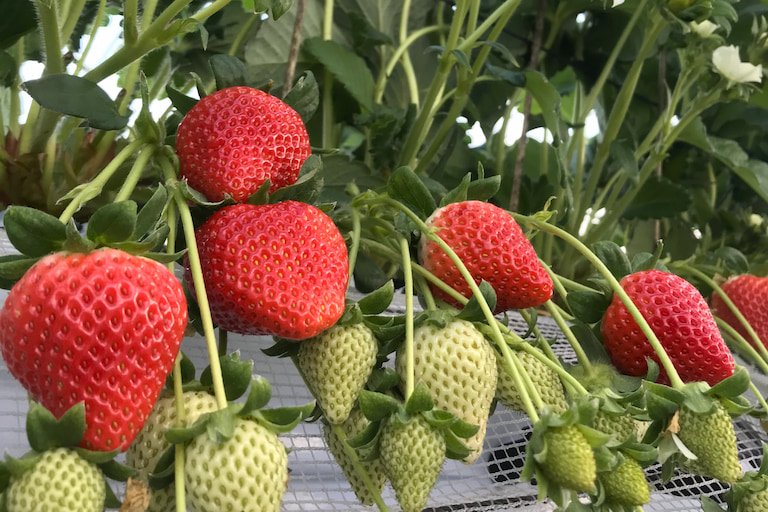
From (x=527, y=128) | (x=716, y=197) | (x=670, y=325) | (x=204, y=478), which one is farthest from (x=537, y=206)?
(x=204, y=478)

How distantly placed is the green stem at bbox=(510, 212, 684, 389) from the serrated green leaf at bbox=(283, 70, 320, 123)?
19 centimetres

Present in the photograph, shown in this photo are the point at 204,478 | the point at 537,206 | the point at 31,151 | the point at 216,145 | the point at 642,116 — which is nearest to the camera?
the point at 204,478

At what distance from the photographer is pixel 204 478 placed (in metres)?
0.32

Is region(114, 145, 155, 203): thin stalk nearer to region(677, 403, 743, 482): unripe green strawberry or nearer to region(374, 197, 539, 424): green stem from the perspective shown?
region(374, 197, 539, 424): green stem

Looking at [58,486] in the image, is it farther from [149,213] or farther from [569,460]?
[569,460]

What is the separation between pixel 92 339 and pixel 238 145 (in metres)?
0.18

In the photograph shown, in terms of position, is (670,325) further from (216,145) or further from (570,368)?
(216,145)

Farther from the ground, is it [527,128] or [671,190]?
[527,128]

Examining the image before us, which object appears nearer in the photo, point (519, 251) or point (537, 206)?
point (519, 251)

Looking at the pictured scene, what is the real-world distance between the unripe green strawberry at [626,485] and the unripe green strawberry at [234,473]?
0.20m

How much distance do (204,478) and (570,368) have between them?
0.34 m

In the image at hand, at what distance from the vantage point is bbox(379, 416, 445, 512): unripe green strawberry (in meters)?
0.38

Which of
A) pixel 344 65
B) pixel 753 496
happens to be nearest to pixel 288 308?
pixel 753 496

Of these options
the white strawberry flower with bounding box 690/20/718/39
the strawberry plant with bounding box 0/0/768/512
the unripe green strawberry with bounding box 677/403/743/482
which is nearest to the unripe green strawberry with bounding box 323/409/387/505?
the strawberry plant with bounding box 0/0/768/512
